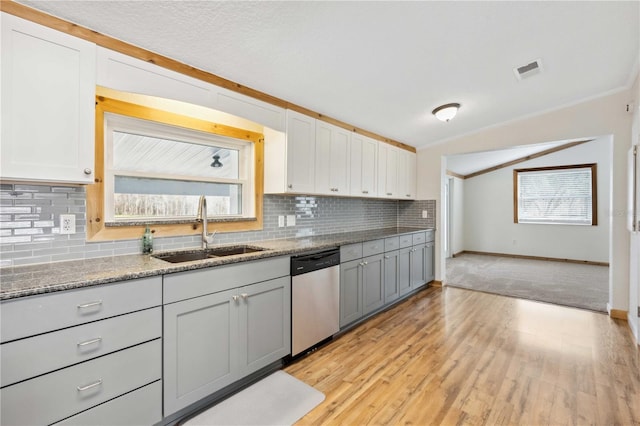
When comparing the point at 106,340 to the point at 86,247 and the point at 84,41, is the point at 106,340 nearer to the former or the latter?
the point at 86,247

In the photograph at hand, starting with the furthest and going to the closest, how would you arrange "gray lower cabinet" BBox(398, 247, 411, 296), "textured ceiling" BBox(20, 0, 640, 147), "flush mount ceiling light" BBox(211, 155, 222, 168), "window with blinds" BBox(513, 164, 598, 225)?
"window with blinds" BBox(513, 164, 598, 225) < "gray lower cabinet" BBox(398, 247, 411, 296) < "flush mount ceiling light" BBox(211, 155, 222, 168) < "textured ceiling" BBox(20, 0, 640, 147)

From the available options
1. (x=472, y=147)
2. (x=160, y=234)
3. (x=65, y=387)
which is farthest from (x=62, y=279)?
(x=472, y=147)

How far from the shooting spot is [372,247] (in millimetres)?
3268

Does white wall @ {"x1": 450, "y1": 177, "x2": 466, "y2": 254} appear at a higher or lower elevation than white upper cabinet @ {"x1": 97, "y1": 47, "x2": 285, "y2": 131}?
lower

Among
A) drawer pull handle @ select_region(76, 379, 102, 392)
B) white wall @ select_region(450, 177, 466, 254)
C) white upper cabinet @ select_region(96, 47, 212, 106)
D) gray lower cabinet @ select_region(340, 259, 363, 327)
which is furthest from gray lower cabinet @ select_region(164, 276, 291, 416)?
white wall @ select_region(450, 177, 466, 254)

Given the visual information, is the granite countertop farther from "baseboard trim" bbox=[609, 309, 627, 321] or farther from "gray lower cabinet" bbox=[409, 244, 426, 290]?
"baseboard trim" bbox=[609, 309, 627, 321]

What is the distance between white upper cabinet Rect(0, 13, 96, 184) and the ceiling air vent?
3.36 m

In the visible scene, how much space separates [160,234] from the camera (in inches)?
84.3

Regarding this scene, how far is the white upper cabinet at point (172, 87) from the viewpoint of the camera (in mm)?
1718

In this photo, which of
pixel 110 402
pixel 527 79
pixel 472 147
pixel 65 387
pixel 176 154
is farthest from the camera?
pixel 472 147

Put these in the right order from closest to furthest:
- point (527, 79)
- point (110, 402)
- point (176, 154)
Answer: point (110, 402), point (176, 154), point (527, 79)

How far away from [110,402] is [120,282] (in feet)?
1.93

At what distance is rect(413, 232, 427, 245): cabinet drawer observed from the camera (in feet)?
13.7

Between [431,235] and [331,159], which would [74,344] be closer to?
[331,159]
